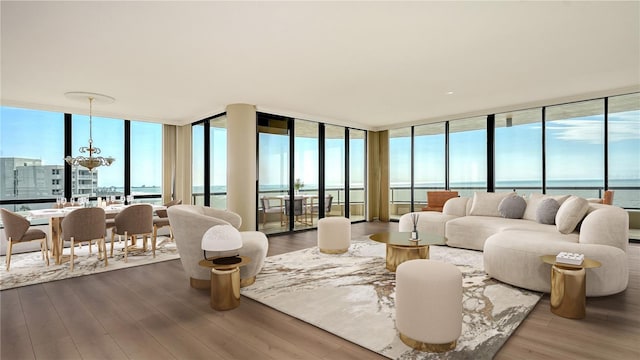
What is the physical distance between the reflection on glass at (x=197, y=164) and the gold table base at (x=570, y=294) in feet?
22.9

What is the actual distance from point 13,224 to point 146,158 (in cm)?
377

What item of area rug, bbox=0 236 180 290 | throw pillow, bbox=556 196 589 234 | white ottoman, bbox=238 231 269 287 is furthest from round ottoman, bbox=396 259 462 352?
area rug, bbox=0 236 180 290

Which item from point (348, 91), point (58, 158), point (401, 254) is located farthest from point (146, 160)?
point (401, 254)

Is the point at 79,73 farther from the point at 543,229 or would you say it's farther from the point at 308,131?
the point at 543,229

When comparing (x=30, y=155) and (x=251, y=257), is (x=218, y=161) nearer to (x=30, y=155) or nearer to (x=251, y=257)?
(x=30, y=155)

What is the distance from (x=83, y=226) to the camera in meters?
4.46

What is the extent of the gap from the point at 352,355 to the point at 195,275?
2108mm

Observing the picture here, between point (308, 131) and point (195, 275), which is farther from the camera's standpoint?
point (308, 131)

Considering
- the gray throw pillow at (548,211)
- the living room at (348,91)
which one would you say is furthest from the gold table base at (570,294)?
the gray throw pillow at (548,211)

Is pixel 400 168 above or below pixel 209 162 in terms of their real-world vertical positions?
below

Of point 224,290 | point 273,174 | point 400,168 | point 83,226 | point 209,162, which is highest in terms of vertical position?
point 209,162

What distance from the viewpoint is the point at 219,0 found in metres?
2.71

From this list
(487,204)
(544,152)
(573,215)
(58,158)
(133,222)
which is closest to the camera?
(573,215)

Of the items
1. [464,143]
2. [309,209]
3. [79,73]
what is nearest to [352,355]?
[79,73]
